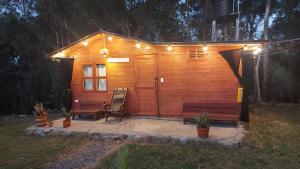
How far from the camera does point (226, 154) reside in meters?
4.86

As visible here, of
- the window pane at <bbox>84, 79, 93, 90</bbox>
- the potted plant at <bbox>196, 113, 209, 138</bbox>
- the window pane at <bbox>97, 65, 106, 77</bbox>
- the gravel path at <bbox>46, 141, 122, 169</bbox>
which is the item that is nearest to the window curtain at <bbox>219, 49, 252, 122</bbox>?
the potted plant at <bbox>196, 113, 209, 138</bbox>

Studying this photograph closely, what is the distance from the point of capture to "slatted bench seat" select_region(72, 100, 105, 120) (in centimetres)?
807

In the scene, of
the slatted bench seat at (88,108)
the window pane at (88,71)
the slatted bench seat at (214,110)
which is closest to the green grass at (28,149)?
the slatted bench seat at (88,108)

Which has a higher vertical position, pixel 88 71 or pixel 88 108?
pixel 88 71

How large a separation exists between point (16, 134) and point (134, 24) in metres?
9.53

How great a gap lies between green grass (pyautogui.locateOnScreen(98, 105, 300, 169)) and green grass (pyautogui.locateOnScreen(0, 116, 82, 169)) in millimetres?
1393

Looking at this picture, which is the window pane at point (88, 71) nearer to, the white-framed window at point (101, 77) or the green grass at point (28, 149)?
the white-framed window at point (101, 77)

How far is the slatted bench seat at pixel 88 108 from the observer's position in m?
8.07

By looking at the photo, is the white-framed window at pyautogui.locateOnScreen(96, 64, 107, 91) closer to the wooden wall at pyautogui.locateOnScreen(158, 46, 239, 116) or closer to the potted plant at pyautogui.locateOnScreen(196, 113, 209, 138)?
the wooden wall at pyautogui.locateOnScreen(158, 46, 239, 116)

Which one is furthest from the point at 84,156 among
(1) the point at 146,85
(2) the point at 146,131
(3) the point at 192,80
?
(3) the point at 192,80

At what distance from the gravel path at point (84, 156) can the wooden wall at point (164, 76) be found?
2.57 m

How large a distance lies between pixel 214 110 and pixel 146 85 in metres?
2.27

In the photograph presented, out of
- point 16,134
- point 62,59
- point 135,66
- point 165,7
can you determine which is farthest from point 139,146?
point 165,7

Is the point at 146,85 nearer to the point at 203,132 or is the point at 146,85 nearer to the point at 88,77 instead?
the point at 88,77
